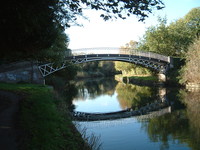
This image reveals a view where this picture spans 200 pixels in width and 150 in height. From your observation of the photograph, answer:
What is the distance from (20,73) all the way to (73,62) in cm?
744

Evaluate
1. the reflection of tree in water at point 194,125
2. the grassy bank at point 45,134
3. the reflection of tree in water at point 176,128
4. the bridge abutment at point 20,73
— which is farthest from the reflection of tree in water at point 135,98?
the grassy bank at point 45,134

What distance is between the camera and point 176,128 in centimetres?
962

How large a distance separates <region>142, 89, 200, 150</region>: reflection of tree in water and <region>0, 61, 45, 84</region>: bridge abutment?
15.9 meters

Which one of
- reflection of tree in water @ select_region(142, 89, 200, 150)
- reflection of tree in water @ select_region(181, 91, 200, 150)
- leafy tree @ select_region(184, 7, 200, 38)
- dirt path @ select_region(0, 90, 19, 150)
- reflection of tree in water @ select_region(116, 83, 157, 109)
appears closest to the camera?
dirt path @ select_region(0, 90, 19, 150)

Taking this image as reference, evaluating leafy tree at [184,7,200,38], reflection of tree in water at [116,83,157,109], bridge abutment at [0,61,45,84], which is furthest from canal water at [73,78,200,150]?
leafy tree at [184,7,200,38]

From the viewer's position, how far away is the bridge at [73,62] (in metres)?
23.1

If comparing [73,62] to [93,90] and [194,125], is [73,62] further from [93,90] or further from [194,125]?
[194,125]

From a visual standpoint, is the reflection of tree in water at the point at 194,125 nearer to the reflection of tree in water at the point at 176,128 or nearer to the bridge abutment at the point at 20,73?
the reflection of tree in water at the point at 176,128

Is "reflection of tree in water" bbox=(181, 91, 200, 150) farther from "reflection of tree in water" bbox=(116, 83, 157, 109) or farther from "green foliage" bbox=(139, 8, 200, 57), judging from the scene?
"green foliage" bbox=(139, 8, 200, 57)

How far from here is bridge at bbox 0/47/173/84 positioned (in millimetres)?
23094

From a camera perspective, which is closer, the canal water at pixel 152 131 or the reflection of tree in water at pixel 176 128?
the canal water at pixel 152 131

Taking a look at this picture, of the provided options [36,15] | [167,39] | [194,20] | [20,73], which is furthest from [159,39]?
[36,15]

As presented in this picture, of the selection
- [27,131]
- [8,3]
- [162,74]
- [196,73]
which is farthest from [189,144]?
[162,74]

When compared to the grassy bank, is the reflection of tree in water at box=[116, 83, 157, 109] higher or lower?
lower
